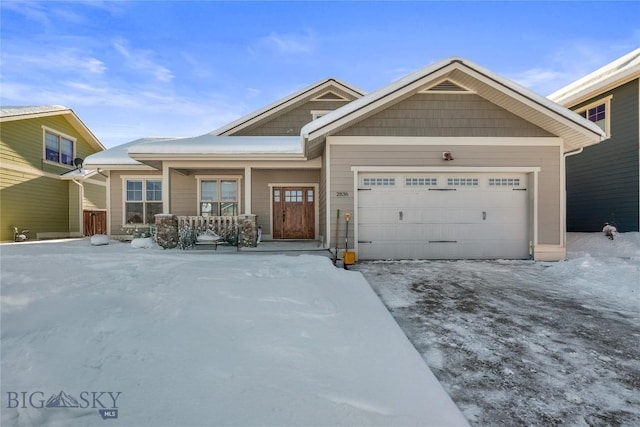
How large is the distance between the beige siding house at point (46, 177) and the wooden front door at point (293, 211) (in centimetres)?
1021

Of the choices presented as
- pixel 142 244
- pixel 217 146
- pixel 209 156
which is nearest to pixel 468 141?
pixel 217 146

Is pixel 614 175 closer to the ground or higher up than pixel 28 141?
closer to the ground

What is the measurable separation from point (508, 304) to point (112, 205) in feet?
42.7

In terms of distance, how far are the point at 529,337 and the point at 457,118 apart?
612 cm

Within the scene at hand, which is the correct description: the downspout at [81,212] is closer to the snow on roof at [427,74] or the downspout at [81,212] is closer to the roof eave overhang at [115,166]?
the roof eave overhang at [115,166]

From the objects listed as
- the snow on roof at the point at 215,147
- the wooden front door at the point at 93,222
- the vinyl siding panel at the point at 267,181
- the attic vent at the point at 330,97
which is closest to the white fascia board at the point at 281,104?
the attic vent at the point at 330,97

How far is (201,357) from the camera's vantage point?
252 cm

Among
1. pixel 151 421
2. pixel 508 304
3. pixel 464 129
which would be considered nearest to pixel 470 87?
pixel 464 129

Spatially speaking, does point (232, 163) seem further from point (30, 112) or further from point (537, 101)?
point (30, 112)

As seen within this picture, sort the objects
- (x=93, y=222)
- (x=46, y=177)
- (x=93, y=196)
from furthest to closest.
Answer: (x=93, y=196) → (x=93, y=222) → (x=46, y=177)

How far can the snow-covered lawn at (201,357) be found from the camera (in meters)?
1.94

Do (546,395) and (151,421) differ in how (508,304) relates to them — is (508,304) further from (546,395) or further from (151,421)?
(151,421)

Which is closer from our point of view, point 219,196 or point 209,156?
point 209,156

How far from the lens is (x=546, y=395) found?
2.28 m
